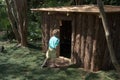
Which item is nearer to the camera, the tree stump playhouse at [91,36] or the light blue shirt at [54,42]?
the tree stump playhouse at [91,36]

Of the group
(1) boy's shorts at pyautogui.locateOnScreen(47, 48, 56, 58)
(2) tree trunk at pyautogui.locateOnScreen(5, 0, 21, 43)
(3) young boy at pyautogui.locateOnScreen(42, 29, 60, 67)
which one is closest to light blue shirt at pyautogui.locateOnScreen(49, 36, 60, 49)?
(3) young boy at pyautogui.locateOnScreen(42, 29, 60, 67)

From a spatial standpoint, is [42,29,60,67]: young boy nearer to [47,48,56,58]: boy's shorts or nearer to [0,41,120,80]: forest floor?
[47,48,56,58]: boy's shorts

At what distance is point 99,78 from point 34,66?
291 centimetres

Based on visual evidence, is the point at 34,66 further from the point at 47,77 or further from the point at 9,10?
the point at 9,10

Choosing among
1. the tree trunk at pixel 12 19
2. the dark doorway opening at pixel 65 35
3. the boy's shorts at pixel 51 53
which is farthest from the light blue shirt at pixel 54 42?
the tree trunk at pixel 12 19

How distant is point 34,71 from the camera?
10273 mm

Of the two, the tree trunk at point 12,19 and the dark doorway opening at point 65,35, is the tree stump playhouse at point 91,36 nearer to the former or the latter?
the dark doorway opening at point 65,35

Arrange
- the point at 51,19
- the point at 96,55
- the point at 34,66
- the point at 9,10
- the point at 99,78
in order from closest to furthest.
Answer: the point at 99,78 < the point at 96,55 < the point at 34,66 < the point at 51,19 < the point at 9,10

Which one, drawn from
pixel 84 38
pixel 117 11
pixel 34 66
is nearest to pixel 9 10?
pixel 34 66

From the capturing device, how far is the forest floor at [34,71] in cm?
954

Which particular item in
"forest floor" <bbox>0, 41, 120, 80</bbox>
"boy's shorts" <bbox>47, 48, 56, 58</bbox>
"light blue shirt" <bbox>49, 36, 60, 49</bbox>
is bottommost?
"forest floor" <bbox>0, 41, 120, 80</bbox>

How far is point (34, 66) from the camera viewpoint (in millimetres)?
10922

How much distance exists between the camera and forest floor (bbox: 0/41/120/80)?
9.54 m

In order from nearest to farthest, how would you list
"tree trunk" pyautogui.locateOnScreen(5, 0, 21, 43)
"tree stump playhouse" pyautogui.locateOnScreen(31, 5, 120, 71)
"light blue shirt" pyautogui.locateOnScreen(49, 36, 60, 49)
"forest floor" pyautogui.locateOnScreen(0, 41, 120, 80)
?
"forest floor" pyautogui.locateOnScreen(0, 41, 120, 80) → "tree stump playhouse" pyautogui.locateOnScreen(31, 5, 120, 71) → "light blue shirt" pyautogui.locateOnScreen(49, 36, 60, 49) → "tree trunk" pyautogui.locateOnScreen(5, 0, 21, 43)
